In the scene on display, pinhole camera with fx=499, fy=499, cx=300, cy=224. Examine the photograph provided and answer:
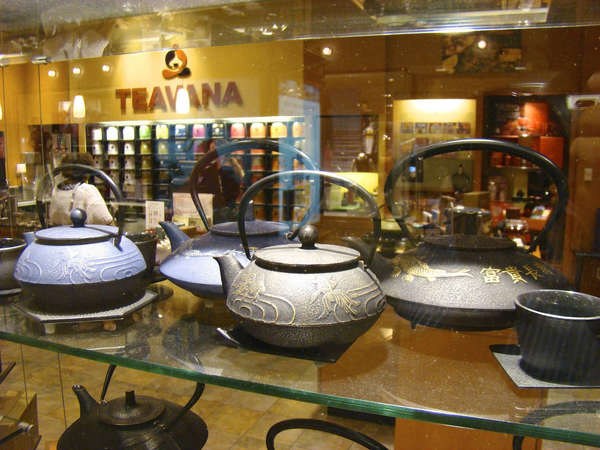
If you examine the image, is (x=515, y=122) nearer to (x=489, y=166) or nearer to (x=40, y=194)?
(x=489, y=166)

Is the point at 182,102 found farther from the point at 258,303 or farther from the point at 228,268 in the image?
the point at 258,303

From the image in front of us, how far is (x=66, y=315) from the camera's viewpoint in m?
0.85

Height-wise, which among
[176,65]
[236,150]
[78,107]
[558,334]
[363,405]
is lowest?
[363,405]

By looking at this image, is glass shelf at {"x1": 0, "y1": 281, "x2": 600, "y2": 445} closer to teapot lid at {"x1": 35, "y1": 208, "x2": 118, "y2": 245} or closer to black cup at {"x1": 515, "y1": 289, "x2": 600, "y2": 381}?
black cup at {"x1": 515, "y1": 289, "x2": 600, "y2": 381}

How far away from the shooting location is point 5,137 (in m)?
1.34

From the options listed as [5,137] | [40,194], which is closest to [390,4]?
[40,194]

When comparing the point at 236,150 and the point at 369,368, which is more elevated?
the point at 236,150

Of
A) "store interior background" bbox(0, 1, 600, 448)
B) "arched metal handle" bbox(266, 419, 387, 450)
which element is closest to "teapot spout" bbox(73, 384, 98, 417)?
"store interior background" bbox(0, 1, 600, 448)

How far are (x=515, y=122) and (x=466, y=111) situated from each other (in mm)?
97

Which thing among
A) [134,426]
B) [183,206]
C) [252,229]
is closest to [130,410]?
[134,426]

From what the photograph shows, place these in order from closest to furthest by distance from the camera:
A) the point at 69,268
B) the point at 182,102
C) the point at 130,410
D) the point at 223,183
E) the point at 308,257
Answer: the point at 308,257 < the point at 69,268 < the point at 130,410 < the point at 223,183 < the point at 182,102

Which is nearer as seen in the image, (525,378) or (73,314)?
(525,378)

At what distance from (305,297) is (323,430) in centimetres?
38

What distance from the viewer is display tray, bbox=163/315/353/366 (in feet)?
2.33
